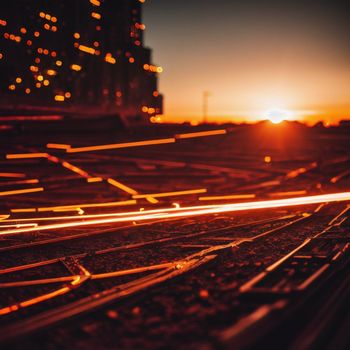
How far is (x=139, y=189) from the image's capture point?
17.8 m

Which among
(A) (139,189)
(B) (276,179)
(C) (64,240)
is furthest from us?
(B) (276,179)

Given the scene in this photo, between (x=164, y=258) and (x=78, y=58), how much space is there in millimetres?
47064

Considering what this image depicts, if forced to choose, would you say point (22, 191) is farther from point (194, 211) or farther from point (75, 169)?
point (194, 211)

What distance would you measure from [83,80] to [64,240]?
1794 inches

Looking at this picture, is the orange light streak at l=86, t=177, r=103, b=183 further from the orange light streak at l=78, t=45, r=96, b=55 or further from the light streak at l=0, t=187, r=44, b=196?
the orange light streak at l=78, t=45, r=96, b=55

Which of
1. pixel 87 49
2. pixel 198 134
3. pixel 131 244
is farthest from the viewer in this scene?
pixel 87 49

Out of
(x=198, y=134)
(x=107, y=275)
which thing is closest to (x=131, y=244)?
(x=107, y=275)

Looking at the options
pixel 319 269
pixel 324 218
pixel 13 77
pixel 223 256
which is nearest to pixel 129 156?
pixel 324 218

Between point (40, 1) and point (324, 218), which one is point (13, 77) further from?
point (324, 218)

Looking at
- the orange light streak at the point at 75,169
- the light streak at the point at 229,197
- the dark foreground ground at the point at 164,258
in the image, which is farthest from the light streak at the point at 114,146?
the light streak at the point at 229,197

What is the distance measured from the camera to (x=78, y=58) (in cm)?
5228

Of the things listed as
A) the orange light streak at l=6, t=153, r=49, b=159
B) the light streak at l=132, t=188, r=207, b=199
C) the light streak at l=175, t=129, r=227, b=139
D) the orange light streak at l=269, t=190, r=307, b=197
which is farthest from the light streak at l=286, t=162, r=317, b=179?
the orange light streak at l=6, t=153, r=49, b=159

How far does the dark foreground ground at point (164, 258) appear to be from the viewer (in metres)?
4.73

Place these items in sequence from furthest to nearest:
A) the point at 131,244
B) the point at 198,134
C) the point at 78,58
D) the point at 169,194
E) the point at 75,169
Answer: the point at 78,58 → the point at 198,134 → the point at 75,169 → the point at 169,194 → the point at 131,244
